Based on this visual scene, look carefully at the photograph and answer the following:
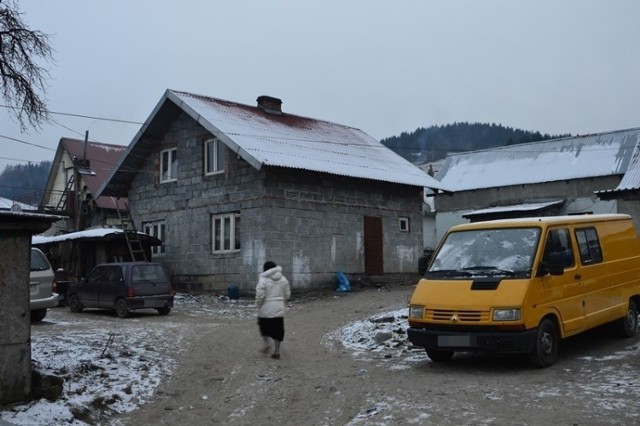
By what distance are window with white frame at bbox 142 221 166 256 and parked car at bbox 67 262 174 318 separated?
271 inches

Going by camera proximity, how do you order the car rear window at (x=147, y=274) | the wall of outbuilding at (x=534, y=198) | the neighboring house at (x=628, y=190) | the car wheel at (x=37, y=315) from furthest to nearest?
A: the wall of outbuilding at (x=534, y=198) → the car rear window at (x=147, y=274) → the neighboring house at (x=628, y=190) → the car wheel at (x=37, y=315)

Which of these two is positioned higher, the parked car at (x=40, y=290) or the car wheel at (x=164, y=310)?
the parked car at (x=40, y=290)

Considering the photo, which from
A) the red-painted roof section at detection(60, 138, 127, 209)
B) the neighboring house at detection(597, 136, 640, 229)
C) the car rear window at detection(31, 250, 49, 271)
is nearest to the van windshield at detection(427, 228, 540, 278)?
the neighboring house at detection(597, 136, 640, 229)

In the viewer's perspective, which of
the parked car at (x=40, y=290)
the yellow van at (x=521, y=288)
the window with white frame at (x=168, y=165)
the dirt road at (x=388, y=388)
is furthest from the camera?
the window with white frame at (x=168, y=165)

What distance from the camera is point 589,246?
1023 cm

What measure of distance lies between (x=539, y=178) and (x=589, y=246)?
30.2 metres

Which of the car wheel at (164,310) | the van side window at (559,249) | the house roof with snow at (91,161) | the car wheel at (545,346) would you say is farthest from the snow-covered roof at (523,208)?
the car wheel at (545,346)

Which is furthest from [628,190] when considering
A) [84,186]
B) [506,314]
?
[84,186]

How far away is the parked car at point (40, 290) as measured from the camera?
13906mm

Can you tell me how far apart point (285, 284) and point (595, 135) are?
34569 mm

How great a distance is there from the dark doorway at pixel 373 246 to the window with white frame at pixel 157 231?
25.3 feet

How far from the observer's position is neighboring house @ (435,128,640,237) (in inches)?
1435

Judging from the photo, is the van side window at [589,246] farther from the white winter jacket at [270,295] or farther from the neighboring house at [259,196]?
the neighboring house at [259,196]

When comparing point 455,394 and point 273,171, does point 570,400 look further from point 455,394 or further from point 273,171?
point 273,171
